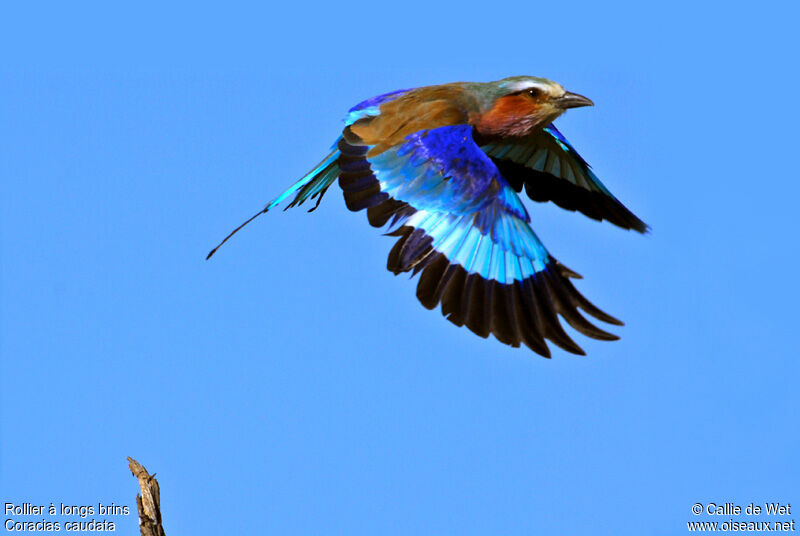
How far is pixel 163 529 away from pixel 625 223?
165 inches

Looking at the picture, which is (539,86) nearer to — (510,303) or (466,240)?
(466,240)

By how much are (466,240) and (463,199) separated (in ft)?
0.97

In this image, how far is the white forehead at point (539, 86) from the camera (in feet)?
25.2

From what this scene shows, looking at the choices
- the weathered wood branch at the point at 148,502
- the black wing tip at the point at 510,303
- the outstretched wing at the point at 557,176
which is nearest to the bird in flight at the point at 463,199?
the black wing tip at the point at 510,303

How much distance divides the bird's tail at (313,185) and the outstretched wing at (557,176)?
4.09ft

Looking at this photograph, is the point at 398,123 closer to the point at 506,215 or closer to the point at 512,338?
the point at 506,215

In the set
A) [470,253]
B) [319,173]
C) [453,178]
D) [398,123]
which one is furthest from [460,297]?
[319,173]

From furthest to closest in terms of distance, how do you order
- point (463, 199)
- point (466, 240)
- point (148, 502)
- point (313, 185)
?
point (313, 185) < point (463, 199) < point (466, 240) < point (148, 502)

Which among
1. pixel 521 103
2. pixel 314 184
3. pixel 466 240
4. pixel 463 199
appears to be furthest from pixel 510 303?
pixel 314 184

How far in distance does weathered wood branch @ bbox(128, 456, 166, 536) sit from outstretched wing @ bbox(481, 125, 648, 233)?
11.9ft

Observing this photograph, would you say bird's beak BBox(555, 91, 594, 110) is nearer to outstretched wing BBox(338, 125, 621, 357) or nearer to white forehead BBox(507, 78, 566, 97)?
white forehead BBox(507, 78, 566, 97)

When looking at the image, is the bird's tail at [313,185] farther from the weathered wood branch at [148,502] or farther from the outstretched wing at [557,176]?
the weathered wood branch at [148,502]

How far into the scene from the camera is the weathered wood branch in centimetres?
643

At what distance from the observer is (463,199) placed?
6.86 meters
